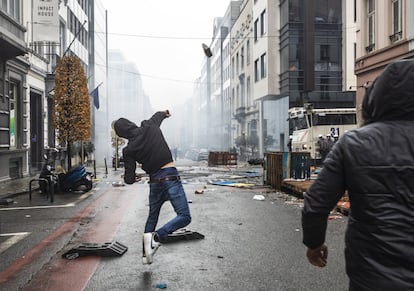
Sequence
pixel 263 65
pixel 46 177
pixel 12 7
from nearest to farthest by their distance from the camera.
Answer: pixel 46 177
pixel 12 7
pixel 263 65

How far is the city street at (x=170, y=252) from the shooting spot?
4.52 meters

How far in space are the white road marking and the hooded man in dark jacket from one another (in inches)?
207

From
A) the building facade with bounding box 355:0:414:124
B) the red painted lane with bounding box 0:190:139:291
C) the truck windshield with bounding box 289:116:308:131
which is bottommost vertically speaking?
the red painted lane with bounding box 0:190:139:291

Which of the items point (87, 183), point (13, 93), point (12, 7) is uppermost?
point (12, 7)

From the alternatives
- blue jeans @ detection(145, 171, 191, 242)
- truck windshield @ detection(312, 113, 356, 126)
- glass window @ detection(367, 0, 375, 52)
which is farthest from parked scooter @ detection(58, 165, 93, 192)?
truck windshield @ detection(312, 113, 356, 126)

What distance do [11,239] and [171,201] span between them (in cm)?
313

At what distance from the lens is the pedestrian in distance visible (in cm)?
509

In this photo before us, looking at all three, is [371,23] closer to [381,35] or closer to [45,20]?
[381,35]

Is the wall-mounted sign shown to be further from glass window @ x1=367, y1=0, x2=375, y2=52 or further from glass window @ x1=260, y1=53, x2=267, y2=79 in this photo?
glass window @ x1=260, y1=53, x2=267, y2=79

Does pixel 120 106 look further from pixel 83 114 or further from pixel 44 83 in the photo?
pixel 83 114

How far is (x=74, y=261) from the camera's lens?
211 inches

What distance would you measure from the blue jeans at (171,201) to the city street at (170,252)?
417 millimetres

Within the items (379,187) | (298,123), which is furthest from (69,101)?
(379,187)

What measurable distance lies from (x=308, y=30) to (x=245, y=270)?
3110 centimetres
